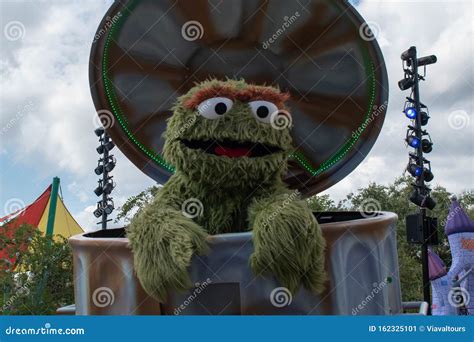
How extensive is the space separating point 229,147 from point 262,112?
223mm

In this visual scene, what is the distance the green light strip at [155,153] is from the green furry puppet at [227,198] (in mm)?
411

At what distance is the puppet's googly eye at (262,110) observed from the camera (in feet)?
8.13

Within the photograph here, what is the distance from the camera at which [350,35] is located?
2871 millimetres

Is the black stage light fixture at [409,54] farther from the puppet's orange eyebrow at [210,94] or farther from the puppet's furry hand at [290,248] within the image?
the puppet's furry hand at [290,248]

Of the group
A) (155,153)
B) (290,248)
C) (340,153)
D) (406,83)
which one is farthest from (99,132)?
(290,248)

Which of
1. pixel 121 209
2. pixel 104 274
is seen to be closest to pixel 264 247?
pixel 104 274

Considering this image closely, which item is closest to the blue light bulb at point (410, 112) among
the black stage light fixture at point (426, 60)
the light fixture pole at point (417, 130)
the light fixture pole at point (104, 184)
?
the light fixture pole at point (417, 130)

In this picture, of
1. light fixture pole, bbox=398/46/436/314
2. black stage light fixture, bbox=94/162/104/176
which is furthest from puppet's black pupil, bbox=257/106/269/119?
black stage light fixture, bbox=94/162/104/176

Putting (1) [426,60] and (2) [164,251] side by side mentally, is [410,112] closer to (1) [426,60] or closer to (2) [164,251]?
(1) [426,60]

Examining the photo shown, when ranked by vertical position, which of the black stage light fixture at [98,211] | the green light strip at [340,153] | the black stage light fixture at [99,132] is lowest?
the green light strip at [340,153]

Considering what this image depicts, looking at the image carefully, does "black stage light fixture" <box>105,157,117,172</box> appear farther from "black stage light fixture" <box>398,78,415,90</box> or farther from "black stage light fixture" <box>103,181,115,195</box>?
"black stage light fixture" <box>398,78,415,90</box>

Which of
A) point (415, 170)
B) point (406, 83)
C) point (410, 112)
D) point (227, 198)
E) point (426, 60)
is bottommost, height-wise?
point (227, 198)

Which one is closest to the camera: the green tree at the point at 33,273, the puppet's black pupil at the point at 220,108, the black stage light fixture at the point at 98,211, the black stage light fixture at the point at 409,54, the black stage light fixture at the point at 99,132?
the puppet's black pupil at the point at 220,108

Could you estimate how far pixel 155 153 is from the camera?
11.0 ft
